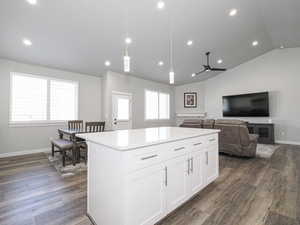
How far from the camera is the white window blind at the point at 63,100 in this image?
188 inches

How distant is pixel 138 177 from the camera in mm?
1321

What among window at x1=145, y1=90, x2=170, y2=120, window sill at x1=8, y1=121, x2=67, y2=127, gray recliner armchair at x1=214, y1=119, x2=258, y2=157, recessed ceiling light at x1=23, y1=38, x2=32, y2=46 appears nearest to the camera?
recessed ceiling light at x1=23, y1=38, x2=32, y2=46

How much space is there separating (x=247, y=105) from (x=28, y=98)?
7.95m

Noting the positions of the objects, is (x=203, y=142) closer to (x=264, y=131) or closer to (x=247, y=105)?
(x=264, y=131)

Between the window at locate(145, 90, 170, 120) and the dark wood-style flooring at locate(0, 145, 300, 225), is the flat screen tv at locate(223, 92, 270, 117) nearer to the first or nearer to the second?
the window at locate(145, 90, 170, 120)

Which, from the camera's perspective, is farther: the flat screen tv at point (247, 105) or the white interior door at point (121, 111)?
the flat screen tv at point (247, 105)

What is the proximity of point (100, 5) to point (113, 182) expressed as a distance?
10.5ft

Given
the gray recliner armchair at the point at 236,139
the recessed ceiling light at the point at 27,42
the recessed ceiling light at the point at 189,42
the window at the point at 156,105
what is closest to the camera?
the recessed ceiling light at the point at 27,42

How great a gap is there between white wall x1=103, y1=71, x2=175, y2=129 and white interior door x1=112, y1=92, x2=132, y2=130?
0.16 m

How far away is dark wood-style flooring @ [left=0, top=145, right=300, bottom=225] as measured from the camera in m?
1.67

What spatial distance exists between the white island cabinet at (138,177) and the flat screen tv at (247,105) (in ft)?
18.1

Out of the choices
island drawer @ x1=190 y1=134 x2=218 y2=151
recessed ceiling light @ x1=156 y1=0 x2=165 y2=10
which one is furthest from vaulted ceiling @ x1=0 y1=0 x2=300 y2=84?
island drawer @ x1=190 y1=134 x2=218 y2=151

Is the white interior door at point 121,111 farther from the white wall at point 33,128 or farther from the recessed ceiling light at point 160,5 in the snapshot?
the recessed ceiling light at point 160,5

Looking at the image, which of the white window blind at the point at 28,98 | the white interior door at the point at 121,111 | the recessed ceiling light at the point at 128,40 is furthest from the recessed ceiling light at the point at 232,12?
the white window blind at the point at 28,98
